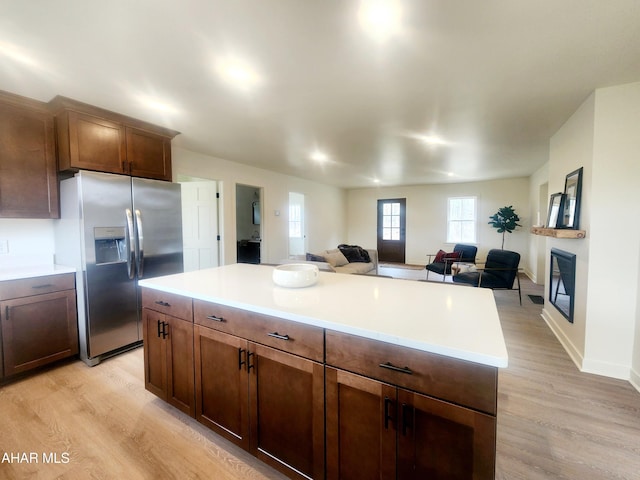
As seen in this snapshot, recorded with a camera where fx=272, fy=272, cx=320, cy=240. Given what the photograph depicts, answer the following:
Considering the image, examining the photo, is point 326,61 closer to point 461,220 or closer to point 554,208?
point 554,208

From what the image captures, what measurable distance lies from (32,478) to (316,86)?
119 inches

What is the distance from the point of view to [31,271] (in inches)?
94.3

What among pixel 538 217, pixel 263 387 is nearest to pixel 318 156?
pixel 263 387

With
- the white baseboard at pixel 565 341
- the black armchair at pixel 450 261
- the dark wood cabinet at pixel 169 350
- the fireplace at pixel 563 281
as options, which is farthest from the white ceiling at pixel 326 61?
the black armchair at pixel 450 261

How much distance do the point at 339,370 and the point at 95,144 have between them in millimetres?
3002

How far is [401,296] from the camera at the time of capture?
4.89ft

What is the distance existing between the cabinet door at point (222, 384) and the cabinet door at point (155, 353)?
1.22 feet

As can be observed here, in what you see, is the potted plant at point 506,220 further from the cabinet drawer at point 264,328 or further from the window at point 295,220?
the cabinet drawer at point 264,328

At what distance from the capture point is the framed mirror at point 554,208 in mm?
2975

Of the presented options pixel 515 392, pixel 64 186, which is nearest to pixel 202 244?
pixel 64 186

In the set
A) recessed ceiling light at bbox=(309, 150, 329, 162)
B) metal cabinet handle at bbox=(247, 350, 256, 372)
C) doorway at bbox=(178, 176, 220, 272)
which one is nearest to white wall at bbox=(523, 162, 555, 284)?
recessed ceiling light at bbox=(309, 150, 329, 162)

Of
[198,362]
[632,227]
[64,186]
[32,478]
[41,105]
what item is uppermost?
[41,105]

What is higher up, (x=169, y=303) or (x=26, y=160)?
(x=26, y=160)

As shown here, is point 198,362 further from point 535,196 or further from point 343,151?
point 535,196
